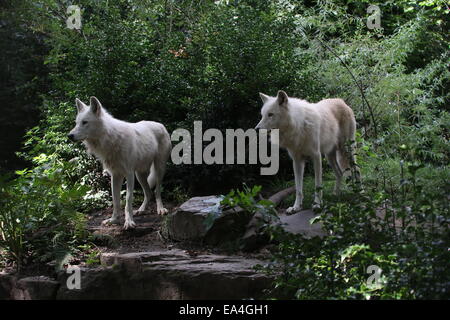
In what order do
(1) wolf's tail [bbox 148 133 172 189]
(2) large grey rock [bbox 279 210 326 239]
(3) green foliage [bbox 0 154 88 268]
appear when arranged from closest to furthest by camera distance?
(2) large grey rock [bbox 279 210 326 239] → (3) green foliage [bbox 0 154 88 268] → (1) wolf's tail [bbox 148 133 172 189]

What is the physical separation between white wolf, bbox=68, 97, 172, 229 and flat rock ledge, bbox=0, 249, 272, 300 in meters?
1.35

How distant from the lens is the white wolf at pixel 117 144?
20.6ft

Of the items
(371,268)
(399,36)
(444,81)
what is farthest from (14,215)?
(444,81)

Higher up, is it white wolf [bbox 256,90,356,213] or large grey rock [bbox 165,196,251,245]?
white wolf [bbox 256,90,356,213]

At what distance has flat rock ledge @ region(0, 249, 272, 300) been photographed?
15.4 feet

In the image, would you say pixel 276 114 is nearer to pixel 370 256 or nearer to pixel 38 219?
pixel 370 256

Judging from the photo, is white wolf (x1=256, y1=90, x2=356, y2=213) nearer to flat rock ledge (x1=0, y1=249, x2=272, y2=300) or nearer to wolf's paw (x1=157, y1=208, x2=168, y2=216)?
flat rock ledge (x1=0, y1=249, x2=272, y2=300)

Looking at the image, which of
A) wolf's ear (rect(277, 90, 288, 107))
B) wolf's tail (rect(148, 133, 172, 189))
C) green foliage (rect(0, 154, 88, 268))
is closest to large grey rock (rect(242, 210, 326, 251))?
wolf's ear (rect(277, 90, 288, 107))

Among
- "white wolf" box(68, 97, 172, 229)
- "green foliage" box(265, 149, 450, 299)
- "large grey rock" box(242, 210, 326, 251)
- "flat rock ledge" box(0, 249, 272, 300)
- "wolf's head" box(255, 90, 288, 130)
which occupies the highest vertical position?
"wolf's head" box(255, 90, 288, 130)

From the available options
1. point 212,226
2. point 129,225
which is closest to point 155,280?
point 212,226

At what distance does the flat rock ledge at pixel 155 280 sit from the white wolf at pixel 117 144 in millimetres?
1345

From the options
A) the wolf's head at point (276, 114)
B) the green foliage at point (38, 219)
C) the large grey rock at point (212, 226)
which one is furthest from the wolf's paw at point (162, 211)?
the wolf's head at point (276, 114)

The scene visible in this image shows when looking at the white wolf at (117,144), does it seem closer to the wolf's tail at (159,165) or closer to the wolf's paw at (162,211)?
the wolf's paw at (162,211)

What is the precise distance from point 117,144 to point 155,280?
7.16ft
